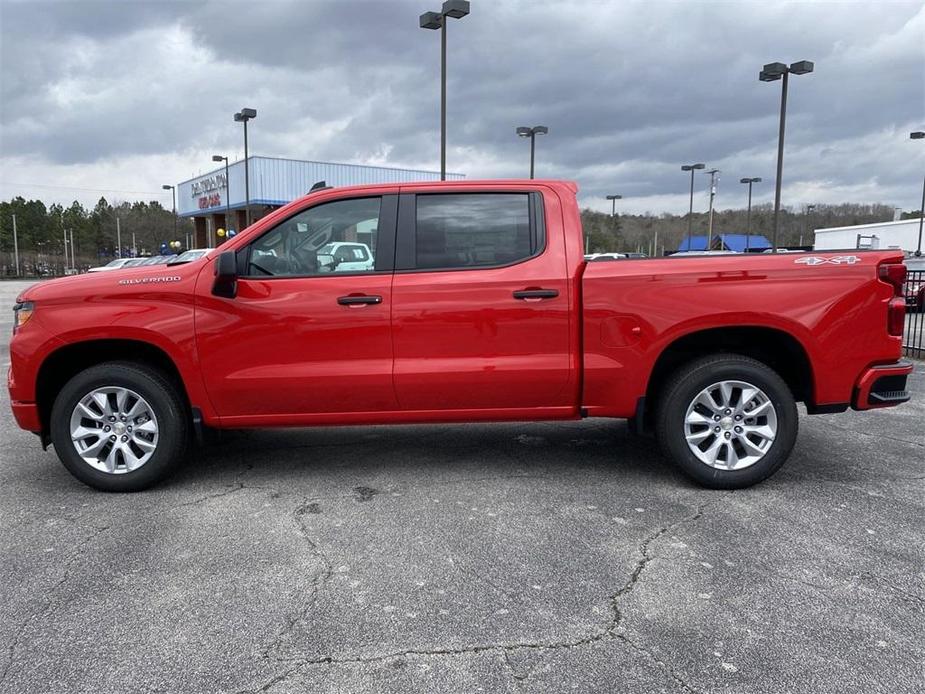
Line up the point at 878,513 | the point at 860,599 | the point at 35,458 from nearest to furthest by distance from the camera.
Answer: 1. the point at 860,599
2. the point at 878,513
3. the point at 35,458

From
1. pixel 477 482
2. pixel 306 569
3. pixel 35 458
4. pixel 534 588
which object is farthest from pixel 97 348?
pixel 534 588

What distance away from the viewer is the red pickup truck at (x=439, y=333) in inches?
174

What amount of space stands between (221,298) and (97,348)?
96 cm

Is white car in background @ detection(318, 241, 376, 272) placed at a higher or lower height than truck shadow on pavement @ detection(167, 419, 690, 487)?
higher

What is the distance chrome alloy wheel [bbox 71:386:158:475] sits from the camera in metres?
4.52

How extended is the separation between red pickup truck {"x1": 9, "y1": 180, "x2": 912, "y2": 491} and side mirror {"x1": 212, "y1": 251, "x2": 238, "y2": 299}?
1 cm

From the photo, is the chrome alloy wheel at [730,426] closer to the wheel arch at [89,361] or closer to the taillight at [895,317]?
the taillight at [895,317]

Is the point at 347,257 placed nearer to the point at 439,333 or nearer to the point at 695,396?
the point at 439,333

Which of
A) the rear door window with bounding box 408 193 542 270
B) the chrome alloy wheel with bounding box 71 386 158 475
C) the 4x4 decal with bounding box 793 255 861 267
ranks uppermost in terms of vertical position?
the rear door window with bounding box 408 193 542 270

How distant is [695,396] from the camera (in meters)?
4.47

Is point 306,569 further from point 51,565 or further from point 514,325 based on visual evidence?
point 514,325

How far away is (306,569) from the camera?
3.47m

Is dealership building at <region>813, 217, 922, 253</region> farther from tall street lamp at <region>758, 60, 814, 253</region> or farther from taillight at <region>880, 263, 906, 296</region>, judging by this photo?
taillight at <region>880, 263, 906, 296</region>

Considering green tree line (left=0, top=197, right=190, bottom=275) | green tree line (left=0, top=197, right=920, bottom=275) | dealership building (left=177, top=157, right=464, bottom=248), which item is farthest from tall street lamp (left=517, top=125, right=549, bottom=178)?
green tree line (left=0, top=197, right=190, bottom=275)
